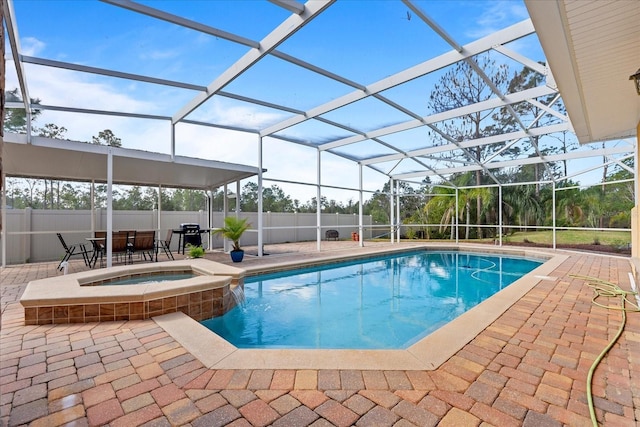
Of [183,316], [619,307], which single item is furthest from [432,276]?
[183,316]

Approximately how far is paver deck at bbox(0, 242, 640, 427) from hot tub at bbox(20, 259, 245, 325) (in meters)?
0.32

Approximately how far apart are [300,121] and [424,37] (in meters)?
3.69

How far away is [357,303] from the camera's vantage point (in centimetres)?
595

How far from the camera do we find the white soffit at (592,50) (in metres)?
2.46

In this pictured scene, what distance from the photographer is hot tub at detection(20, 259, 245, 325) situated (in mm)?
3660

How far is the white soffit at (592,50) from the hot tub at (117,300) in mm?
4653

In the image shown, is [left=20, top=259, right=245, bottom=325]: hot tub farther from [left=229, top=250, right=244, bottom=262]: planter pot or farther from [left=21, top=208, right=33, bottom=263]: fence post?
[left=21, top=208, right=33, bottom=263]: fence post

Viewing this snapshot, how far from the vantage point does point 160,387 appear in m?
2.32

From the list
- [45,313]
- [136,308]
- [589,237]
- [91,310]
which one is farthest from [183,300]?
[589,237]

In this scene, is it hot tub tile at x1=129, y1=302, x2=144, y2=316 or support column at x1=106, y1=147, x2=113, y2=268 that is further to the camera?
support column at x1=106, y1=147, x2=113, y2=268

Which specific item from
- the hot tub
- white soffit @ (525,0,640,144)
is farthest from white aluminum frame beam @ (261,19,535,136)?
the hot tub

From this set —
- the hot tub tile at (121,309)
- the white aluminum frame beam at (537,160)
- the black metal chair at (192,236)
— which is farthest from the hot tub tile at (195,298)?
the white aluminum frame beam at (537,160)

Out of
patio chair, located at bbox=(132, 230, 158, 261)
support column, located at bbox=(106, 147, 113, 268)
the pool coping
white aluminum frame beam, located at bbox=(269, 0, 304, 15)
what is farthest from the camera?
patio chair, located at bbox=(132, 230, 158, 261)

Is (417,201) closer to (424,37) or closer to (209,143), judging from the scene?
(209,143)
